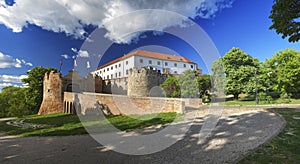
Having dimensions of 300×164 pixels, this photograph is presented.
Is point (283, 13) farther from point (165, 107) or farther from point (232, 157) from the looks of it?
point (165, 107)

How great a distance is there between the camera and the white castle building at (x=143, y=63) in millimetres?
41312

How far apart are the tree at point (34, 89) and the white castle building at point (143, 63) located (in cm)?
1573

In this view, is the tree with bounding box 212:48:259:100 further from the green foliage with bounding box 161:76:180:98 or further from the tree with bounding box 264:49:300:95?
the green foliage with bounding box 161:76:180:98

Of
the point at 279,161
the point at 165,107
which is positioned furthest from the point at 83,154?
the point at 165,107

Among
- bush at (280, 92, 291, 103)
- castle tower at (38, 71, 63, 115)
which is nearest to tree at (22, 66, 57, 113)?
castle tower at (38, 71, 63, 115)

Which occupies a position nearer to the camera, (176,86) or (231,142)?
(231,142)

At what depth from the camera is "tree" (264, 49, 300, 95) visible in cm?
2123

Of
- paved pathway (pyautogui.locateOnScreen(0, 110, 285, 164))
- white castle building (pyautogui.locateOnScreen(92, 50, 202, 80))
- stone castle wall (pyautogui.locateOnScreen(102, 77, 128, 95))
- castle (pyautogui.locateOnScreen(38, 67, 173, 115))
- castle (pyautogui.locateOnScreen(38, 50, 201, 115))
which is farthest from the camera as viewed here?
white castle building (pyautogui.locateOnScreen(92, 50, 202, 80))

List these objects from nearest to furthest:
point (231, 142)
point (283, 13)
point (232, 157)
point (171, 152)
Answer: point (232, 157) → point (171, 152) → point (231, 142) → point (283, 13)

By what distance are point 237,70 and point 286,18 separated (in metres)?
19.7

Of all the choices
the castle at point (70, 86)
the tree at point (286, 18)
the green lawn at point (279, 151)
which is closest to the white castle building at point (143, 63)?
the castle at point (70, 86)

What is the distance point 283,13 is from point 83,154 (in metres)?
8.36

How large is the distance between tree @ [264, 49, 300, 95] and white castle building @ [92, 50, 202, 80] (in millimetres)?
20031

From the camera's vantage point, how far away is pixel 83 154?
15.0 ft
